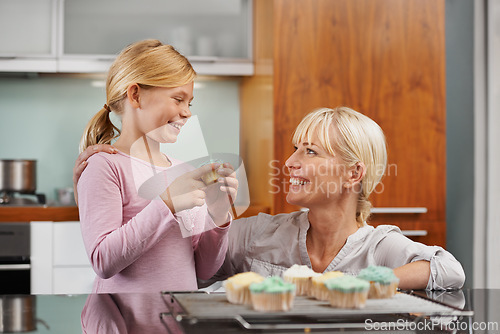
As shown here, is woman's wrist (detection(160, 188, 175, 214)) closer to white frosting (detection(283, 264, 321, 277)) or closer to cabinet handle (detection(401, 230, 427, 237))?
white frosting (detection(283, 264, 321, 277))

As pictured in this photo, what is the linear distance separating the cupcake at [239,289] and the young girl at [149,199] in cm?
21

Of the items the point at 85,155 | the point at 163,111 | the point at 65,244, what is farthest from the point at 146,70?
the point at 65,244

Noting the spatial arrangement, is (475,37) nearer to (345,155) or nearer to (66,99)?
(345,155)

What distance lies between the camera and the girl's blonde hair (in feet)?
4.30

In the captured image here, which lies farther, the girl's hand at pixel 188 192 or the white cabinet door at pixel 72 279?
the white cabinet door at pixel 72 279

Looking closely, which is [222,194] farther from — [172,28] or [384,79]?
[172,28]

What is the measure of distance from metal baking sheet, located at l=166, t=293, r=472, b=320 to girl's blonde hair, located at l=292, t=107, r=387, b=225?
53 cm

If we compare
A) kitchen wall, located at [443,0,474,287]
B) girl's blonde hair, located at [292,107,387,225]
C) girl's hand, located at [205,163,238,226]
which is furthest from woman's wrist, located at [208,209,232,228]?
kitchen wall, located at [443,0,474,287]

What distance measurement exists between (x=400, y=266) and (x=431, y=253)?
7 centimetres

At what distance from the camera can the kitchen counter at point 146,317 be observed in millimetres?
723

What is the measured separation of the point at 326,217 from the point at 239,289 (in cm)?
58

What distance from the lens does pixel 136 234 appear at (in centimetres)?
99

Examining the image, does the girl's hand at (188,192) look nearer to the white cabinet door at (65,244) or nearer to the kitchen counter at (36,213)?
the kitchen counter at (36,213)

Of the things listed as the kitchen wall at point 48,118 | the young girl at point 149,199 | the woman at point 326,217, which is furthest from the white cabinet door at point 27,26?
the woman at point 326,217
